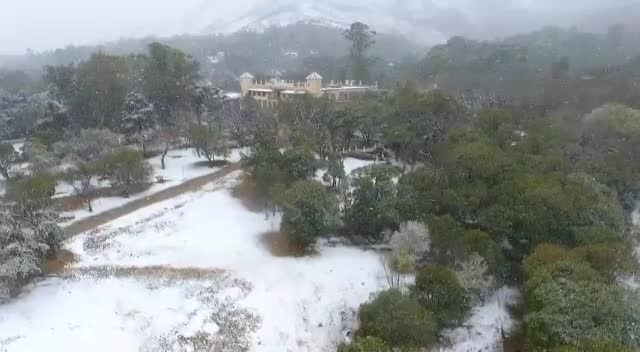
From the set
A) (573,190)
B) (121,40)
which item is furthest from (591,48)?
(121,40)

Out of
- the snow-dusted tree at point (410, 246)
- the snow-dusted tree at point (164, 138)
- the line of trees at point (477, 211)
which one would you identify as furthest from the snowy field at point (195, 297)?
the snow-dusted tree at point (164, 138)

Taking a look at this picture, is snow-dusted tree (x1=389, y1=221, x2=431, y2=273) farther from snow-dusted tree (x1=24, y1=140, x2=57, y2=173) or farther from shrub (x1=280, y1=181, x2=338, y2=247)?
snow-dusted tree (x1=24, y1=140, x2=57, y2=173)

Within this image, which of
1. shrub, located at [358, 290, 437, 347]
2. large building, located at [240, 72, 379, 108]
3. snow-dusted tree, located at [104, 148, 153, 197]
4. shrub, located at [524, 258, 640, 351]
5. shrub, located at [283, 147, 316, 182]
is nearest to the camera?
shrub, located at [524, 258, 640, 351]

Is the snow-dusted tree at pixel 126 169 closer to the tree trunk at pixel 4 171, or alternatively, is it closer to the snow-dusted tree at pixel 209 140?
the snow-dusted tree at pixel 209 140

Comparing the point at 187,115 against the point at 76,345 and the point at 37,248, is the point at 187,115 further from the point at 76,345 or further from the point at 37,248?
the point at 76,345

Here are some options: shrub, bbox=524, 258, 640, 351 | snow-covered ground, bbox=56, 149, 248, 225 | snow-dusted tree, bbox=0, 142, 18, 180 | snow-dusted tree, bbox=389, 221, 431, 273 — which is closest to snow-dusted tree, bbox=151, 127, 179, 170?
snow-covered ground, bbox=56, 149, 248, 225

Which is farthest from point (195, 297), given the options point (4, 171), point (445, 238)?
point (4, 171)
